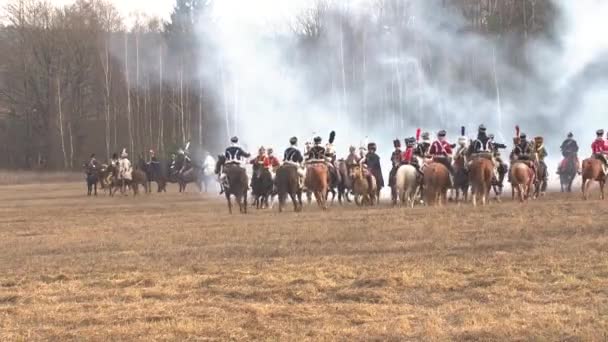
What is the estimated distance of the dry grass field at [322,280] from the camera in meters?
9.80

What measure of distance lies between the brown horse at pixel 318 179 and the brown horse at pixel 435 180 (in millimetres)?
2965

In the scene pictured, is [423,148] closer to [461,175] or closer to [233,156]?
[461,175]

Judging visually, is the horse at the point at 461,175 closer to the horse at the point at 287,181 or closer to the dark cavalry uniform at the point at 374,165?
the dark cavalry uniform at the point at 374,165

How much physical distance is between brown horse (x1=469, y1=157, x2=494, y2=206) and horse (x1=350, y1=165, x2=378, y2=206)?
13.3 feet

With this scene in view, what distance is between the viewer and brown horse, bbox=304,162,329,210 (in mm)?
26906

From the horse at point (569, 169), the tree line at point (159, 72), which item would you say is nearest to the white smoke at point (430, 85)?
the tree line at point (159, 72)

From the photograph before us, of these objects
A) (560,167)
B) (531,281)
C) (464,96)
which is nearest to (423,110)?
(464,96)

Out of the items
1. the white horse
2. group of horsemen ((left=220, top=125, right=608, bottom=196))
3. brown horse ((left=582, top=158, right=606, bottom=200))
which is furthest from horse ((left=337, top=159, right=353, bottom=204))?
the white horse

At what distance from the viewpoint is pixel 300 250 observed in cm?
1647

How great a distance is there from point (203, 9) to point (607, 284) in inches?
2859

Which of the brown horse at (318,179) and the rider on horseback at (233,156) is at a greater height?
the rider on horseback at (233,156)

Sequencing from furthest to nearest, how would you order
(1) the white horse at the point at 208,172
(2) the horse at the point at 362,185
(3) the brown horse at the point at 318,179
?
(1) the white horse at the point at 208,172 < (2) the horse at the point at 362,185 < (3) the brown horse at the point at 318,179

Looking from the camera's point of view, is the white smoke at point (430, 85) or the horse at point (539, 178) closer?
the horse at point (539, 178)

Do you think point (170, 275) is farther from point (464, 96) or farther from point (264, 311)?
point (464, 96)
